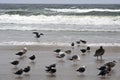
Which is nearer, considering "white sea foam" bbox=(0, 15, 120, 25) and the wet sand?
the wet sand

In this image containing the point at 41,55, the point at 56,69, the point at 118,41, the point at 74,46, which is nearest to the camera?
the point at 56,69

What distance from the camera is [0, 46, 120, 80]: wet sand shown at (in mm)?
12031

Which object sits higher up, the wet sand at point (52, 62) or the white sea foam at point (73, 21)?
the white sea foam at point (73, 21)

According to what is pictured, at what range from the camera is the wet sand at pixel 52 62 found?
1203 cm

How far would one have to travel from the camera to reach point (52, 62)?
1454 cm

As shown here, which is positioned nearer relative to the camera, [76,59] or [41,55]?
[76,59]

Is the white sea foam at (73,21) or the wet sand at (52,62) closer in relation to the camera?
the wet sand at (52,62)

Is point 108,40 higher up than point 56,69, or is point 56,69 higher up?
point 108,40

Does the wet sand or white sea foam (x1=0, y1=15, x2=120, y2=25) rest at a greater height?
white sea foam (x1=0, y1=15, x2=120, y2=25)

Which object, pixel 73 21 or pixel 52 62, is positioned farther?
pixel 73 21

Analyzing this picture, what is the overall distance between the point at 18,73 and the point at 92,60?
398cm

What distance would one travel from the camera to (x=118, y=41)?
20.8 meters

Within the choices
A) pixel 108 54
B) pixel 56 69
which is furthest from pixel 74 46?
pixel 56 69

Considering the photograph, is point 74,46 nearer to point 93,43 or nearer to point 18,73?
point 93,43
